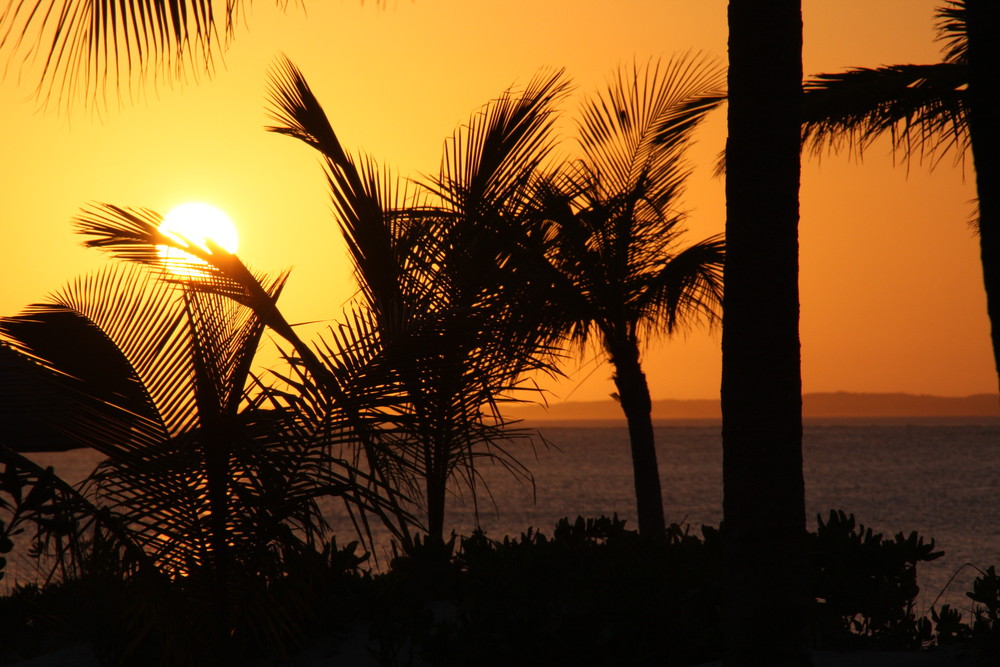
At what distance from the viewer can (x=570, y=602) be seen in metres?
6.36

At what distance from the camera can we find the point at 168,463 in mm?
5691

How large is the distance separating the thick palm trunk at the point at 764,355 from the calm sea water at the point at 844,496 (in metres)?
10.7

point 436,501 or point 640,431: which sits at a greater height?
point 640,431

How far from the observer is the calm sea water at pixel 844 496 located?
3544 cm

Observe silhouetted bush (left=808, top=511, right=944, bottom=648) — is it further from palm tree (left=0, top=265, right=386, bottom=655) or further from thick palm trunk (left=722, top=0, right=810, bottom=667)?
palm tree (left=0, top=265, right=386, bottom=655)

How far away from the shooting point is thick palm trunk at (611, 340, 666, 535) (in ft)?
38.9

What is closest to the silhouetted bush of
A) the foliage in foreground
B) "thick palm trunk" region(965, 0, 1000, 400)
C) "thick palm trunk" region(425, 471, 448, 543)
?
the foliage in foreground

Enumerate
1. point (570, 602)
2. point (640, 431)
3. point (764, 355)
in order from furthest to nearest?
point (640, 431) → point (570, 602) → point (764, 355)

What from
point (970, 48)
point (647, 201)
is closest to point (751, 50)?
point (970, 48)

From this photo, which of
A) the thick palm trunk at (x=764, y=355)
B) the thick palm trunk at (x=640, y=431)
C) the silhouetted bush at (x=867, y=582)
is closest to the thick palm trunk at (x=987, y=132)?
the silhouetted bush at (x=867, y=582)

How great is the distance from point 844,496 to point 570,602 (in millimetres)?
61126

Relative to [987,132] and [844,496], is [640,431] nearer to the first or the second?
[987,132]

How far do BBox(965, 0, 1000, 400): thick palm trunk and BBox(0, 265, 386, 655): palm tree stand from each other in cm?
432

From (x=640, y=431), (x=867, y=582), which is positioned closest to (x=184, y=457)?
(x=867, y=582)
